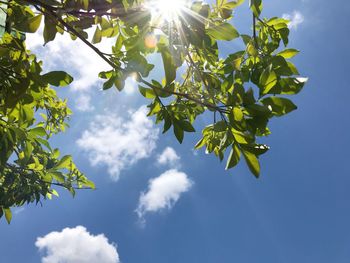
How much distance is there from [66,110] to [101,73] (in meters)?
3.73

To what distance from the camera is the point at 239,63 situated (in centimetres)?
254

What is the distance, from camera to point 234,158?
1844mm

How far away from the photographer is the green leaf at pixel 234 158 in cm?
184

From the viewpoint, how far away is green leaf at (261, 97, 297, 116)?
68.1 inches

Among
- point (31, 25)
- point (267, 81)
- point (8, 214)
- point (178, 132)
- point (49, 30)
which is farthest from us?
point (8, 214)

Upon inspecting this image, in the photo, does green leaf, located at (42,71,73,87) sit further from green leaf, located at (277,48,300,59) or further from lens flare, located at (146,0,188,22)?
green leaf, located at (277,48,300,59)

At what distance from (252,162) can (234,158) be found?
11 cm

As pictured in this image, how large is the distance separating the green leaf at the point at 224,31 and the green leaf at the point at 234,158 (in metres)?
0.66

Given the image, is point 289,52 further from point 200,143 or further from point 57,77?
point 57,77

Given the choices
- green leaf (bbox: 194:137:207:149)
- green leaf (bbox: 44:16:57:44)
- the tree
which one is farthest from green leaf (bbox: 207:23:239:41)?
green leaf (bbox: 44:16:57:44)

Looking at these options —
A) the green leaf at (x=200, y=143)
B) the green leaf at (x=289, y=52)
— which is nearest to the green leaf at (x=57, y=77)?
the green leaf at (x=200, y=143)

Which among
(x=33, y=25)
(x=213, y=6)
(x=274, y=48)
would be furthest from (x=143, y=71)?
(x=213, y=6)

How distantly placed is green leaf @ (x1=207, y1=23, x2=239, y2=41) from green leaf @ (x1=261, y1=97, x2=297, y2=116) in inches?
20.7

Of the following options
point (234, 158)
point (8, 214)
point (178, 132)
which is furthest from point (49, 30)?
point (8, 214)
